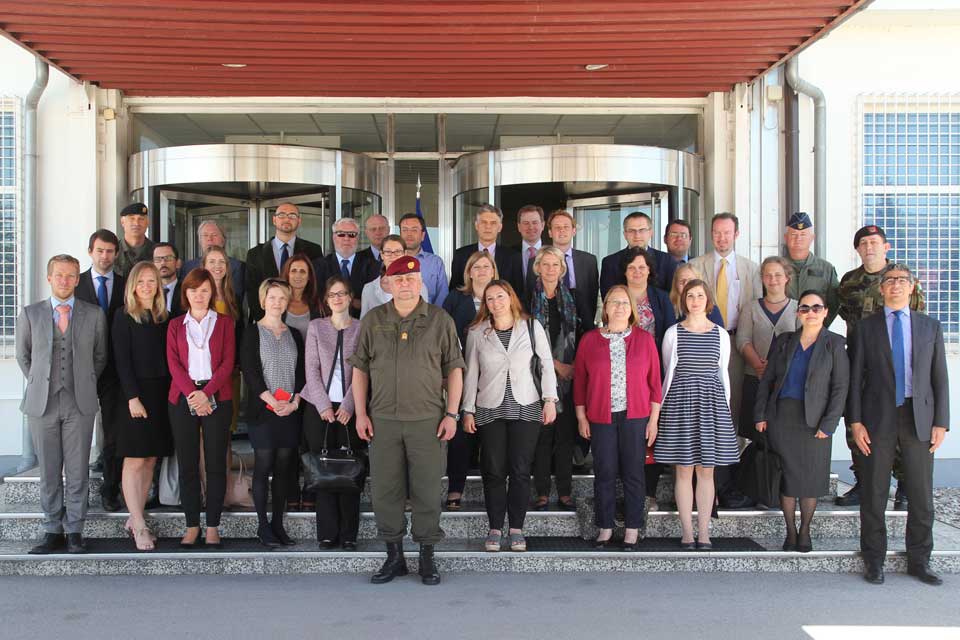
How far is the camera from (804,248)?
5.84 meters

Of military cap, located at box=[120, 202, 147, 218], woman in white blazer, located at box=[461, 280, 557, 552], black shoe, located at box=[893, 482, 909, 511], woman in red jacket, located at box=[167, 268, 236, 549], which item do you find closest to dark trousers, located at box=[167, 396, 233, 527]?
woman in red jacket, located at box=[167, 268, 236, 549]

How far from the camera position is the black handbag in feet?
16.3

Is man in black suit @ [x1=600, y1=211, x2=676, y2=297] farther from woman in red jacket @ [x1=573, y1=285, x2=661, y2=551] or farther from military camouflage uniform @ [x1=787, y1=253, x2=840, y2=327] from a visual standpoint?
military camouflage uniform @ [x1=787, y1=253, x2=840, y2=327]

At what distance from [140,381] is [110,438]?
0.59m

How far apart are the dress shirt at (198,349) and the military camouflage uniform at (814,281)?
154 inches

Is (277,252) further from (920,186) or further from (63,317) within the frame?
(920,186)

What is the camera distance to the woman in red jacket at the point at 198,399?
4.89 m

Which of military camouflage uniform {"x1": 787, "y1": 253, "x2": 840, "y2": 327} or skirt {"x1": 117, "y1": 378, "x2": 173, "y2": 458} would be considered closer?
skirt {"x1": 117, "y1": 378, "x2": 173, "y2": 458}

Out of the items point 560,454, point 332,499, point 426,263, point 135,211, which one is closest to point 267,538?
point 332,499

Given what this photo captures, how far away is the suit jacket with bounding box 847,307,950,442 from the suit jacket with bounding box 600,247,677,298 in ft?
4.68

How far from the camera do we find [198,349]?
4906mm

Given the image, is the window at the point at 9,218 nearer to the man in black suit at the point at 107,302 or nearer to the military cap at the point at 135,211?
the military cap at the point at 135,211

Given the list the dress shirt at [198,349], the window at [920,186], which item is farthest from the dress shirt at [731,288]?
the dress shirt at [198,349]

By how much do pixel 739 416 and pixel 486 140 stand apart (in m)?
4.49
